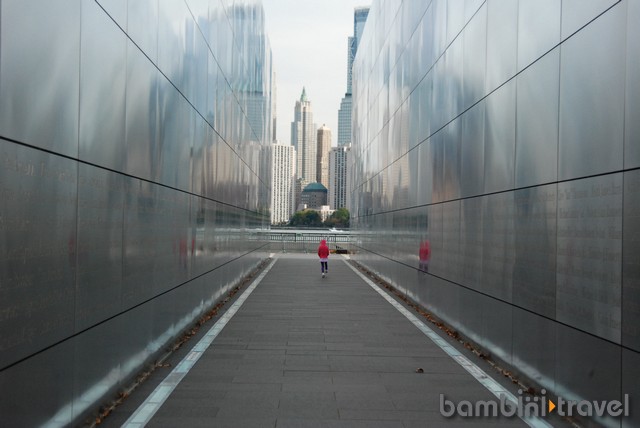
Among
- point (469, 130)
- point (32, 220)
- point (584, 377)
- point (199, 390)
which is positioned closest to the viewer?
point (32, 220)

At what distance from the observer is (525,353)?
7.28m

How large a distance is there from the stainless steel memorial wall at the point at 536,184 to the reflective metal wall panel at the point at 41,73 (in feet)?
14.7

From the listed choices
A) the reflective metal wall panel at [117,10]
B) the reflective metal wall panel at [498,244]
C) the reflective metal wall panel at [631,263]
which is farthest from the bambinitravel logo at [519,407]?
the reflective metal wall panel at [117,10]

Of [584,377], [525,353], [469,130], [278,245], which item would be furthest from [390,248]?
[278,245]

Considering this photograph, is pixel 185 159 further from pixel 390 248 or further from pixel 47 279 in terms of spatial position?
pixel 390 248

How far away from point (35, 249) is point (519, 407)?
4.84 metres

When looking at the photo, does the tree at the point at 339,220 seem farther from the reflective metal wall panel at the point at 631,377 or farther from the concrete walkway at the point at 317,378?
the reflective metal wall panel at the point at 631,377

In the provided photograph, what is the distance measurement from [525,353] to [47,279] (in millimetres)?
5183

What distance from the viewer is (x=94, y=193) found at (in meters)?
5.87

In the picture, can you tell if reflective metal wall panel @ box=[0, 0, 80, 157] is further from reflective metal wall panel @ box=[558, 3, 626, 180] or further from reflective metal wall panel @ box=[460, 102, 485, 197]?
reflective metal wall panel @ box=[460, 102, 485, 197]

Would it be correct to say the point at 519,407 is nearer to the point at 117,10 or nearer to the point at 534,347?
the point at 534,347

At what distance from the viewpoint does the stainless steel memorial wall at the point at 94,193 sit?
4293 millimetres

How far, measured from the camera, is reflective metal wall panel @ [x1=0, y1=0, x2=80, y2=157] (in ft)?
13.4

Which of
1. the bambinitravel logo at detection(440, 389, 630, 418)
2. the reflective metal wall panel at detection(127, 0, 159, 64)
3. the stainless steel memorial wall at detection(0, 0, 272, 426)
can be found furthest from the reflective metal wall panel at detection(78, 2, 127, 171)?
the bambinitravel logo at detection(440, 389, 630, 418)
